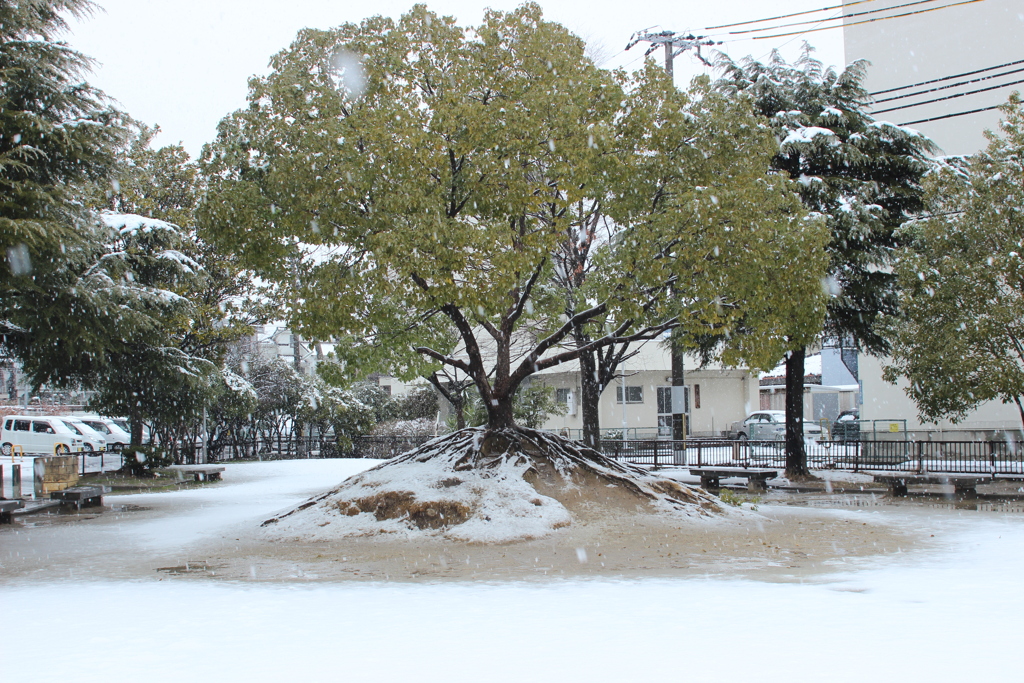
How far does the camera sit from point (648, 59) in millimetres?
13414

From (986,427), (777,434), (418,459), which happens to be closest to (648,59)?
(418,459)

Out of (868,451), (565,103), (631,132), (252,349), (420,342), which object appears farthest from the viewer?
(252,349)

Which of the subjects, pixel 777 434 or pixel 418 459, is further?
pixel 777 434

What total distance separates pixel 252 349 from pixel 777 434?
23.4m

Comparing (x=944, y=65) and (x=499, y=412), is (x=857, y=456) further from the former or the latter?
(x=944, y=65)

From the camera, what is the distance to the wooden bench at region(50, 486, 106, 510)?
55.3ft

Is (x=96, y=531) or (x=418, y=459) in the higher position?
(x=418, y=459)

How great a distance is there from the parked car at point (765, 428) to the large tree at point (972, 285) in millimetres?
18195

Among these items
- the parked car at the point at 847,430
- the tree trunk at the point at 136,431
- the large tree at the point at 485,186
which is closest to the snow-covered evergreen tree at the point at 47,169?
the large tree at the point at 485,186

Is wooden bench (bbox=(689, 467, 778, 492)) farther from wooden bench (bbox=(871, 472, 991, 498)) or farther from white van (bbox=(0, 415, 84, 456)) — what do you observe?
white van (bbox=(0, 415, 84, 456))

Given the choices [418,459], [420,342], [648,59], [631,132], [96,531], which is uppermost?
[648,59]

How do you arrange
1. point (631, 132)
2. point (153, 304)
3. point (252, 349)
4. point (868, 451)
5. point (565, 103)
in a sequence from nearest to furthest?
point (565, 103) → point (631, 132) → point (153, 304) → point (868, 451) → point (252, 349)

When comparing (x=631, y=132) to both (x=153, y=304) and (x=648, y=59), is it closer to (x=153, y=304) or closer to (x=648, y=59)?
(x=648, y=59)

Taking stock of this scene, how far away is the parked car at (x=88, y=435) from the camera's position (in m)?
31.6
